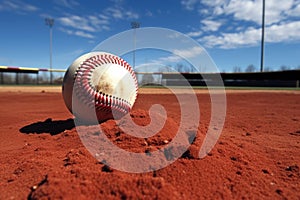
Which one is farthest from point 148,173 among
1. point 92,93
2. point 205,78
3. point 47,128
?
point 205,78

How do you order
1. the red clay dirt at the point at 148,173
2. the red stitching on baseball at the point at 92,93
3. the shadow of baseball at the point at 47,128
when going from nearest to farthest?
the red clay dirt at the point at 148,173
the red stitching on baseball at the point at 92,93
the shadow of baseball at the point at 47,128

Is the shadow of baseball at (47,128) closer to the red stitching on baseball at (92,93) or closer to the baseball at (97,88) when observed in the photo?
the baseball at (97,88)

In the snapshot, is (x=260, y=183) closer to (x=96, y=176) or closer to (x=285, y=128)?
(x=96, y=176)

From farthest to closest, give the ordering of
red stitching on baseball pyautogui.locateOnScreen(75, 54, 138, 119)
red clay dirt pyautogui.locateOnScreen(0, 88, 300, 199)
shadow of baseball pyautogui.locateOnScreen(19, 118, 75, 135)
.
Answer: shadow of baseball pyautogui.locateOnScreen(19, 118, 75, 135) < red stitching on baseball pyautogui.locateOnScreen(75, 54, 138, 119) < red clay dirt pyautogui.locateOnScreen(0, 88, 300, 199)

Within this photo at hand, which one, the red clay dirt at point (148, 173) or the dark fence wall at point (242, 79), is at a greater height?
the dark fence wall at point (242, 79)

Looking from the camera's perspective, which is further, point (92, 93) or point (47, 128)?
point (47, 128)

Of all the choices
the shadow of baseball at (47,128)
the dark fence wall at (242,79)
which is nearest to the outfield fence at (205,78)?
the dark fence wall at (242,79)

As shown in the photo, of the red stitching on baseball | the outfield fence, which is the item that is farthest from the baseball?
the outfield fence

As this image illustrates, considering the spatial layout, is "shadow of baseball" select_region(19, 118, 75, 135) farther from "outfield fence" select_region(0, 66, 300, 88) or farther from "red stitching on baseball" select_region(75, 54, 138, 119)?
"outfield fence" select_region(0, 66, 300, 88)

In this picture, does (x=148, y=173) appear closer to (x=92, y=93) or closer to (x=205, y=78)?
(x=92, y=93)
